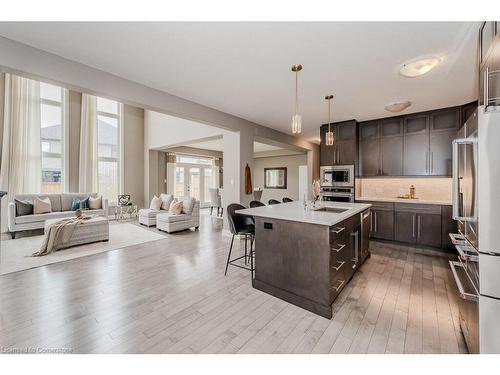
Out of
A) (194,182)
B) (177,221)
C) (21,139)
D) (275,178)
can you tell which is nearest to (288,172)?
(275,178)

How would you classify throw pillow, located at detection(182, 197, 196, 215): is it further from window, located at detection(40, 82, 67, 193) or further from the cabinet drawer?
the cabinet drawer

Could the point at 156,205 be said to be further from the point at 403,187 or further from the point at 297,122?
the point at 403,187

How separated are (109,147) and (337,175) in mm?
7655

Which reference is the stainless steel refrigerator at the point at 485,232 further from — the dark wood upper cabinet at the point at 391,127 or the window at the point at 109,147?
the window at the point at 109,147

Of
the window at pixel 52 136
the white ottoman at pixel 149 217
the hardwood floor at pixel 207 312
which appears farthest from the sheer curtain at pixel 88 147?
the hardwood floor at pixel 207 312

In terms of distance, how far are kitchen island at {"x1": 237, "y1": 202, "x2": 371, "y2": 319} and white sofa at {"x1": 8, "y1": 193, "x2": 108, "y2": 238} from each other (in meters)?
5.71

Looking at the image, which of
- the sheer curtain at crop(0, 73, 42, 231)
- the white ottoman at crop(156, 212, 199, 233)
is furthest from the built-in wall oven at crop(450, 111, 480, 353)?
the sheer curtain at crop(0, 73, 42, 231)

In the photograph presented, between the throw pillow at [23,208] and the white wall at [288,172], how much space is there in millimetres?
8135

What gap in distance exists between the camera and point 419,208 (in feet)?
13.5

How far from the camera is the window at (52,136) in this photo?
6328 millimetres

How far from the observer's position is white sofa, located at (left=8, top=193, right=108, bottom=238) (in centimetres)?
488
